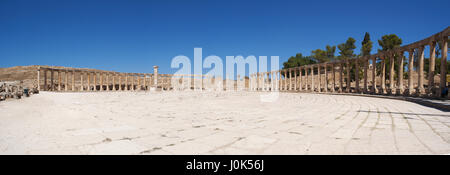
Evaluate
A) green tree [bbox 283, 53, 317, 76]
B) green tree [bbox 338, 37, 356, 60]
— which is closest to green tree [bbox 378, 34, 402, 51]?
green tree [bbox 338, 37, 356, 60]

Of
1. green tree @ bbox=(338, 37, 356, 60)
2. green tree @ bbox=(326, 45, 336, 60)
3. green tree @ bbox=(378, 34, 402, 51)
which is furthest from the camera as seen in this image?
green tree @ bbox=(326, 45, 336, 60)

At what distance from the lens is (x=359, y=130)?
3.83 meters

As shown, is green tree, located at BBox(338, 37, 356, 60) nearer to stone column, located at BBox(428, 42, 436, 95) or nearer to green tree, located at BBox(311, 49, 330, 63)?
green tree, located at BBox(311, 49, 330, 63)

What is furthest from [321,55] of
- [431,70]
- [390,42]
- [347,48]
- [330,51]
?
[431,70]

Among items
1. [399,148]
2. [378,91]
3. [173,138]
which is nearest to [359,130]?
[399,148]

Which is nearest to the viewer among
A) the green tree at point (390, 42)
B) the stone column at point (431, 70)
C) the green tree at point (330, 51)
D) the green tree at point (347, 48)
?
the stone column at point (431, 70)

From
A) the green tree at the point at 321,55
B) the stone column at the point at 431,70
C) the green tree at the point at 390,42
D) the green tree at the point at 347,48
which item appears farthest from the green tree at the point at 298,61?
the stone column at the point at 431,70

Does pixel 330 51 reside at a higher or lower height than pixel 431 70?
higher

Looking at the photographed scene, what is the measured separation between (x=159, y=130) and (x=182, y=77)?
124ft

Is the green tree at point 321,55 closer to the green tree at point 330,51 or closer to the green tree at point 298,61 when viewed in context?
the green tree at point 330,51

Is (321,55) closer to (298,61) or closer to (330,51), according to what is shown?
(330,51)

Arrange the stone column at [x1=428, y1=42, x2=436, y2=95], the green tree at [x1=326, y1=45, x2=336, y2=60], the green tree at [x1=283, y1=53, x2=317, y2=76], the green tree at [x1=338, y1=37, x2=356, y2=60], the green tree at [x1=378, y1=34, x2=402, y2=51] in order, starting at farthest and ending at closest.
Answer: the green tree at [x1=283, y1=53, x2=317, y2=76]
the green tree at [x1=326, y1=45, x2=336, y2=60]
the green tree at [x1=338, y1=37, x2=356, y2=60]
the green tree at [x1=378, y1=34, x2=402, y2=51]
the stone column at [x1=428, y1=42, x2=436, y2=95]

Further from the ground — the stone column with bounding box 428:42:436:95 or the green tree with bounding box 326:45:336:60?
the green tree with bounding box 326:45:336:60
